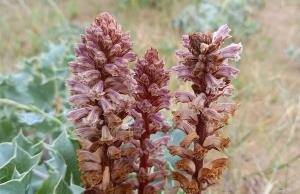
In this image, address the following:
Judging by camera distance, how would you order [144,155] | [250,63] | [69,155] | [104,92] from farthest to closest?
1. [250,63]
2. [69,155]
3. [144,155]
4. [104,92]

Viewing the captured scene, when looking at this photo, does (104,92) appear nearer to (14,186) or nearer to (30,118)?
(14,186)

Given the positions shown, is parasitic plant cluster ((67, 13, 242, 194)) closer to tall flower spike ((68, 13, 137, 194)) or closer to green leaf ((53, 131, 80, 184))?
tall flower spike ((68, 13, 137, 194))

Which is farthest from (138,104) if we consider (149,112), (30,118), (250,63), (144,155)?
(250,63)

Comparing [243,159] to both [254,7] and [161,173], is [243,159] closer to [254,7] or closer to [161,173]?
[161,173]

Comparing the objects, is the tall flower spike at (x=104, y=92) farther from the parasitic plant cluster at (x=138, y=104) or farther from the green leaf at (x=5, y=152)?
the green leaf at (x=5, y=152)

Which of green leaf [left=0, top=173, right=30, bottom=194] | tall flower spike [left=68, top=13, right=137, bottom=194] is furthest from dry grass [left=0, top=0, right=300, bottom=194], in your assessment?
green leaf [left=0, top=173, right=30, bottom=194]

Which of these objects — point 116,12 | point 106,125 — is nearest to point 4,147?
point 106,125
